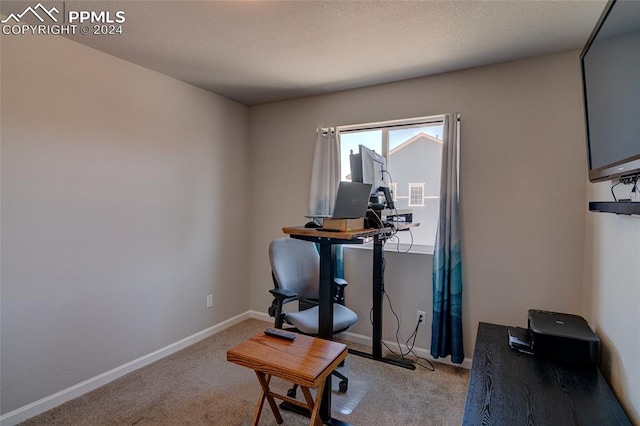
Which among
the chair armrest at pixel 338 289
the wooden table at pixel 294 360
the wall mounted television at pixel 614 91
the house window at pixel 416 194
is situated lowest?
the wooden table at pixel 294 360

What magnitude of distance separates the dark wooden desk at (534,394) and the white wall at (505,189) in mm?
945

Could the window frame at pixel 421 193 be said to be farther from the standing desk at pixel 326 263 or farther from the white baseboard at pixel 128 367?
the white baseboard at pixel 128 367

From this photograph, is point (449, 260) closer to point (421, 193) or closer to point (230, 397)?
point (421, 193)

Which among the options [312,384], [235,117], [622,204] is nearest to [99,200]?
[235,117]

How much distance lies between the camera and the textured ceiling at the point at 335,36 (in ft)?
6.02

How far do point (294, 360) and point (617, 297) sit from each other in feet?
5.27

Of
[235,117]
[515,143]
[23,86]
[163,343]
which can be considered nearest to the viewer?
[23,86]

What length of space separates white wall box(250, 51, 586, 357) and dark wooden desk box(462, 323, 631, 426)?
945mm

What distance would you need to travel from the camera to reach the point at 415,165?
2988 mm

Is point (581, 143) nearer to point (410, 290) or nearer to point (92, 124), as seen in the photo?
point (410, 290)

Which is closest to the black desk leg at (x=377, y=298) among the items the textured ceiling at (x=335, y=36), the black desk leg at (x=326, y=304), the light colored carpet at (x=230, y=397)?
the light colored carpet at (x=230, y=397)

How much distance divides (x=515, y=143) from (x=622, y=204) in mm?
1359

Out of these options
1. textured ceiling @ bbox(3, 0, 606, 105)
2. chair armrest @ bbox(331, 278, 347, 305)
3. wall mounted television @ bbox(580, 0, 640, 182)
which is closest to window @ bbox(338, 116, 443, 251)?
textured ceiling @ bbox(3, 0, 606, 105)

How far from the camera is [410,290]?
9.63 ft
